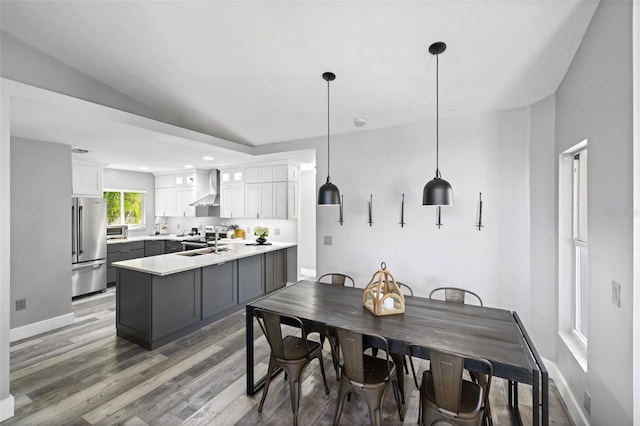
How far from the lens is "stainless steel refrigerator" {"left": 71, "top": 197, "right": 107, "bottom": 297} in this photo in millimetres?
4602

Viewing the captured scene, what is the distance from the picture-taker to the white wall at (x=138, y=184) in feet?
20.4

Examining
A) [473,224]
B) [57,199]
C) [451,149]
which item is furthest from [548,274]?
[57,199]

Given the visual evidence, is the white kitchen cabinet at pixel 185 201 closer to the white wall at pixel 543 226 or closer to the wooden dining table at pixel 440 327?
the wooden dining table at pixel 440 327

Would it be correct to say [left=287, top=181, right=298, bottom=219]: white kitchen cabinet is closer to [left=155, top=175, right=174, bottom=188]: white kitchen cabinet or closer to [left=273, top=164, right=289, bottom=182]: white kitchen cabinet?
[left=273, top=164, right=289, bottom=182]: white kitchen cabinet

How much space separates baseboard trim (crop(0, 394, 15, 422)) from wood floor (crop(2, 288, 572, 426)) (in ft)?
0.16

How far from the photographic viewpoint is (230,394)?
238 centimetres

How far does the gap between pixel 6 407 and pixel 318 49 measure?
3.68 m

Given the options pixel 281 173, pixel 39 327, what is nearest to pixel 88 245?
pixel 39 327

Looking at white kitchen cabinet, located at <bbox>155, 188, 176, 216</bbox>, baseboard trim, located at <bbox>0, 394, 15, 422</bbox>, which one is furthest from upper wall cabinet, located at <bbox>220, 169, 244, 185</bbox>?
baseboard trim, located at <bbox>0, 394, 15, 422</bbox>

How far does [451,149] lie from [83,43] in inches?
149

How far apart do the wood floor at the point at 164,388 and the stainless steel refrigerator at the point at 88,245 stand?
1473 millimetres

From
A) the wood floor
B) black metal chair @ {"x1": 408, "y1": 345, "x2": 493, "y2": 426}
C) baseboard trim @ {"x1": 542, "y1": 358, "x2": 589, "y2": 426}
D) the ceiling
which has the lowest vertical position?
the wood floor

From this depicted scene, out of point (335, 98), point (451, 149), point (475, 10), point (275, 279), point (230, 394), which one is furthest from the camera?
point (275, 279)

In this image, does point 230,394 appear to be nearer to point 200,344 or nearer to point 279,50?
point 200,344
